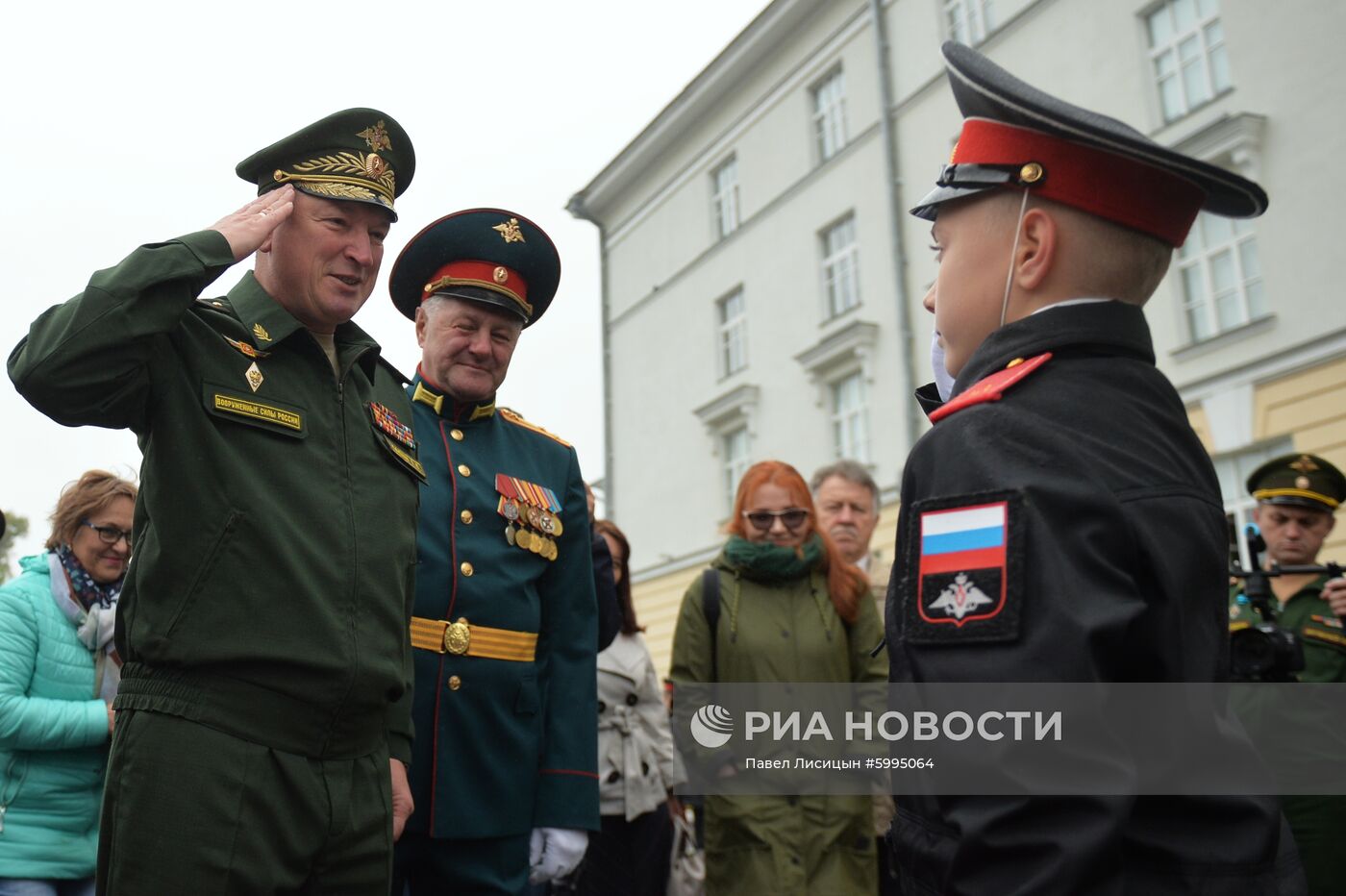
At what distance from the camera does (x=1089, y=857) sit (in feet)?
4.44

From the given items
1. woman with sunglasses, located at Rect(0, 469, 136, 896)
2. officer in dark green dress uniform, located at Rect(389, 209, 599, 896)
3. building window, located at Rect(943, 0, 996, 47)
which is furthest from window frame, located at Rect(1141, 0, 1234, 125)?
woman with sunglasses, located at Rect(0, 469, 136, 896)

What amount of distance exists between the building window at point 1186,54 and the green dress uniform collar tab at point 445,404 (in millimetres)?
11914

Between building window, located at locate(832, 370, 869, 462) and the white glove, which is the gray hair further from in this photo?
building window, located at locate(832, 370, 869, 462)

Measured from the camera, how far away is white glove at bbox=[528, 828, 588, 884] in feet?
10.6

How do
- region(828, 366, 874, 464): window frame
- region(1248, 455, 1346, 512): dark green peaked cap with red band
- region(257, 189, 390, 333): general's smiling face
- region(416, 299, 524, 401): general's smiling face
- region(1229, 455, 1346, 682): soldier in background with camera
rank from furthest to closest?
region(828, 366, 874, 464): window frame
region(1248, 455, 1346, 512): dark green peaked cap with red band
region(1229, 455, 1346, 682): soldier in background with camera
region(416, 299, 524, 401): general's smiling face
region(257, 189, 390, 333): general's smiling face

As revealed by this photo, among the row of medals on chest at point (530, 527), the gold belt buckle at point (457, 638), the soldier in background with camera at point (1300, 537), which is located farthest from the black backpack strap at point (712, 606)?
the soldier in background with camera at point (1300, 537)

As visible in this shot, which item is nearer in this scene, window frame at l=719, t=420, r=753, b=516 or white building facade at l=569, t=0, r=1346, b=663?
white building facade at l=569, t=0, r=1346, b=663

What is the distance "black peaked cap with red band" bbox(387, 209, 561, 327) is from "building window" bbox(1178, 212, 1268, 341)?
34.7 feet

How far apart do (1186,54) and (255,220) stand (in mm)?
13585

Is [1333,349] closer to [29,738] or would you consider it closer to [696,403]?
[29,738]

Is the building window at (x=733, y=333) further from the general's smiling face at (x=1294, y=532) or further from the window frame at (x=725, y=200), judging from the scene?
the general's smiling face at (x=1294, y=532)

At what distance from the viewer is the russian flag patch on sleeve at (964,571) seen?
1.48m

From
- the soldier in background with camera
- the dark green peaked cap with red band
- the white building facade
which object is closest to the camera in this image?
the soldier in background with camera

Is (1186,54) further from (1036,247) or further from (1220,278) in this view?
(1036,247)
